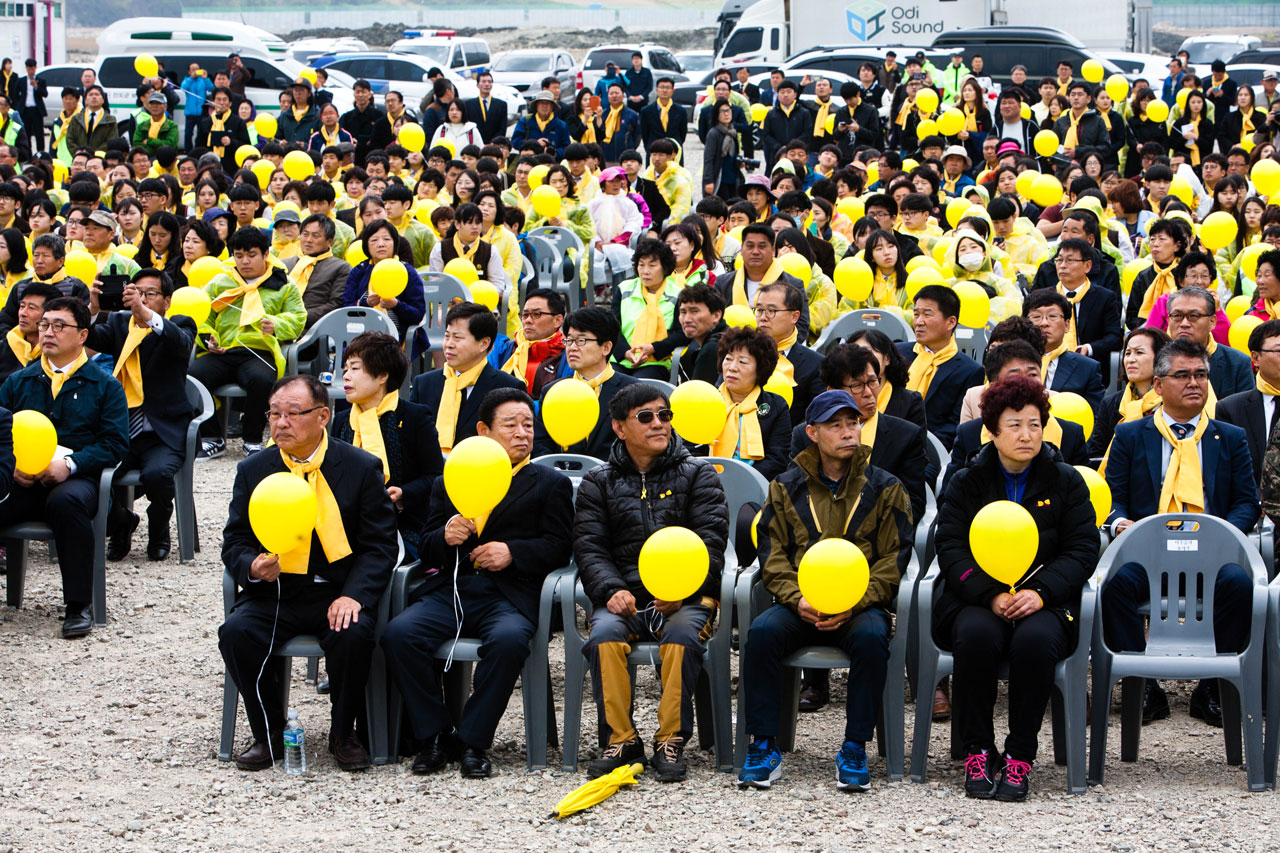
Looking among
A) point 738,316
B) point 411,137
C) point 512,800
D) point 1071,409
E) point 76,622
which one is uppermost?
point 411,137

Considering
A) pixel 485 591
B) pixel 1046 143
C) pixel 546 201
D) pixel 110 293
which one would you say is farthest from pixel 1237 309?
pixel 1046 143

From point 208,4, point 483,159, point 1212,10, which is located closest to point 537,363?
point 483,159

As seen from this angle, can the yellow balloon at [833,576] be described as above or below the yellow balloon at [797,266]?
below

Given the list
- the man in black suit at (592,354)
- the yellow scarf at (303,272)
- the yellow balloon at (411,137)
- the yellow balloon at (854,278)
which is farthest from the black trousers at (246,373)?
the yellow balloon at (411,137)

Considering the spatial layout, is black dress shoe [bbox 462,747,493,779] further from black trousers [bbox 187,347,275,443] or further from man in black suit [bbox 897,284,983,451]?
black trousers [bbox 187,347,275,443]

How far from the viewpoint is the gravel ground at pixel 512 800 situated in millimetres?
4727

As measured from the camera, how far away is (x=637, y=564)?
5449mm

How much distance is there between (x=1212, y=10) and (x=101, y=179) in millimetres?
51190

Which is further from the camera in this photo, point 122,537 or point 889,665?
point 122,537

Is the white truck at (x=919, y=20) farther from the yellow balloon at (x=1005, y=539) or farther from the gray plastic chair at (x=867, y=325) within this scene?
the yellow balloon at (x=1005, y=539)

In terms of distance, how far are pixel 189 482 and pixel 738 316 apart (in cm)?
287

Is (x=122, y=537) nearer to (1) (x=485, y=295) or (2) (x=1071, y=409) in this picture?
(1) (x=485, y=295)

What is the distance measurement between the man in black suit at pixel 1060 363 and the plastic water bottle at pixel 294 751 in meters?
3.82

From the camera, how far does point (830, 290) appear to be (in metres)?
9.59
